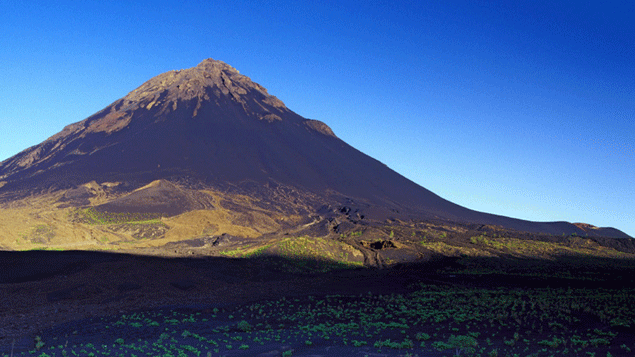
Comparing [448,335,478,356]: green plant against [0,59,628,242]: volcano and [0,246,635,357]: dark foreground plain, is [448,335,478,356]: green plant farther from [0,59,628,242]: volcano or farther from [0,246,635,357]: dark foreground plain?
[0,59,628,242]: volcano

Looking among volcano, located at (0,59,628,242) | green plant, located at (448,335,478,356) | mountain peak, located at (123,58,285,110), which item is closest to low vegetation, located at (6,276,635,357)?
green plant, located at (448,335,478,356)

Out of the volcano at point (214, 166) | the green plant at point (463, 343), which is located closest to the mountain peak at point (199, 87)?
the volcano at point (214, 166)

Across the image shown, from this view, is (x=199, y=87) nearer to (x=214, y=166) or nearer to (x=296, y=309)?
(x=214, y=166)

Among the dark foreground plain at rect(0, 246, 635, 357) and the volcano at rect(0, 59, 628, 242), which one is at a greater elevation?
the volcano at rect(0, 59, 628, 242)

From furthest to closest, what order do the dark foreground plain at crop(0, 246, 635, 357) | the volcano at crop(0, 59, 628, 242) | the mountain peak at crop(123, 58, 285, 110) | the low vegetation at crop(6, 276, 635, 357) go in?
the mountain peak at crop(123, 58, 285, 110), the volcano at crop(0, 59, 628, 242), the dark foreground plain at crop(0, 246, 635, 357), the low vegetation at crop(6, 276, 635, 357)

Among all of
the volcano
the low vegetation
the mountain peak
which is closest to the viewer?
the low vegetation

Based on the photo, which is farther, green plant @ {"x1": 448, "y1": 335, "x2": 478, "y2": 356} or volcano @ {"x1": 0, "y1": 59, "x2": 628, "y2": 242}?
volcano @ {"x1": 0, "y1": 59, "x2": 628, "y2": 242}
